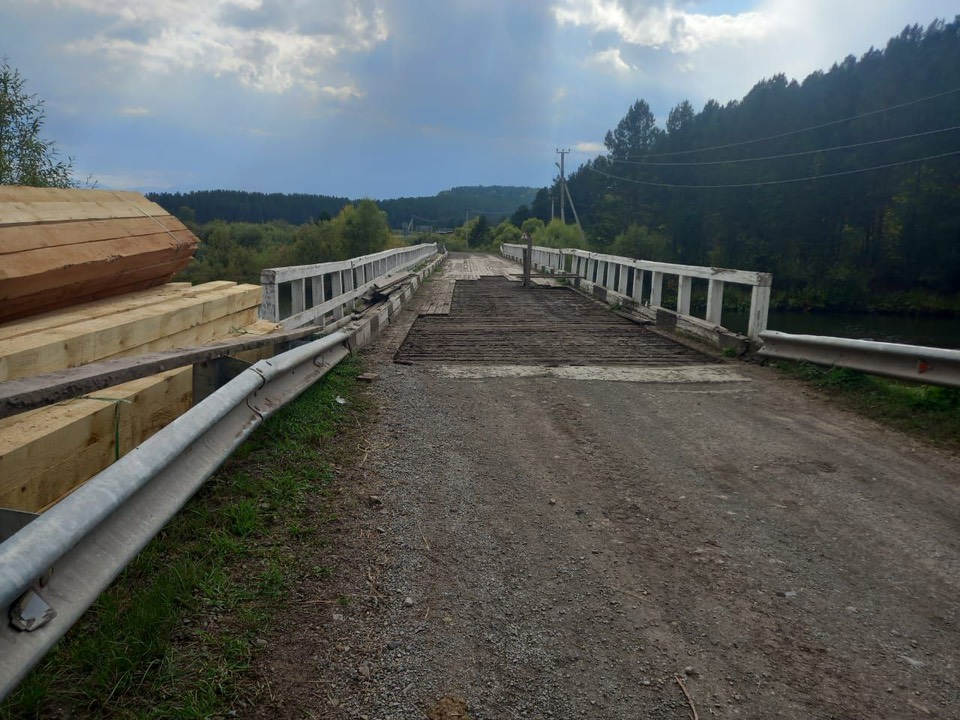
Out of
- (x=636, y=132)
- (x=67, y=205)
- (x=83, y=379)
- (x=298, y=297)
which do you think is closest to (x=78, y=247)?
(x=67, y=205)

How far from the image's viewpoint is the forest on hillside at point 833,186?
4716 centimetres

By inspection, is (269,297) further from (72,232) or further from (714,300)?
(714,300)

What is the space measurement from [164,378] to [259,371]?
0.68 m

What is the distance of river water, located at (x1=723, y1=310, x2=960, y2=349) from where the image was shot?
108 feet

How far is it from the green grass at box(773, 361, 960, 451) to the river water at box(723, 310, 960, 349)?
82.3ft

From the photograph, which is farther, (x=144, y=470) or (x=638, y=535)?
(x=638, y=535)

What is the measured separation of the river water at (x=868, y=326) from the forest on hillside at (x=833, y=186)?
10.9 feet

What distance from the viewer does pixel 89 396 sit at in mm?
3385

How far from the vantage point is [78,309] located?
480 centimetres

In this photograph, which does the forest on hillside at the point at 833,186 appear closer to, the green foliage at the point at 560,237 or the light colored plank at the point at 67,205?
the green foliage at the point at 560,237

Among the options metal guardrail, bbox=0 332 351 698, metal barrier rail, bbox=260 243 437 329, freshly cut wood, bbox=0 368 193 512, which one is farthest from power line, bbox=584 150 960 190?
metal guardrail, bbox=0 332 351 698

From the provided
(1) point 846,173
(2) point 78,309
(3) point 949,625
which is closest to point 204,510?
(2) point 78,309

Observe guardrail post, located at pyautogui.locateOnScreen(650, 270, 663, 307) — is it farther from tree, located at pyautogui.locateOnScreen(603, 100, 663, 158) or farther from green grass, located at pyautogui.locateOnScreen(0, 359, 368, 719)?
tree, located at pyautogui.locateOnScreen(603, 100, 663, 158)

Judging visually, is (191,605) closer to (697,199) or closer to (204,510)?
(204,510)
